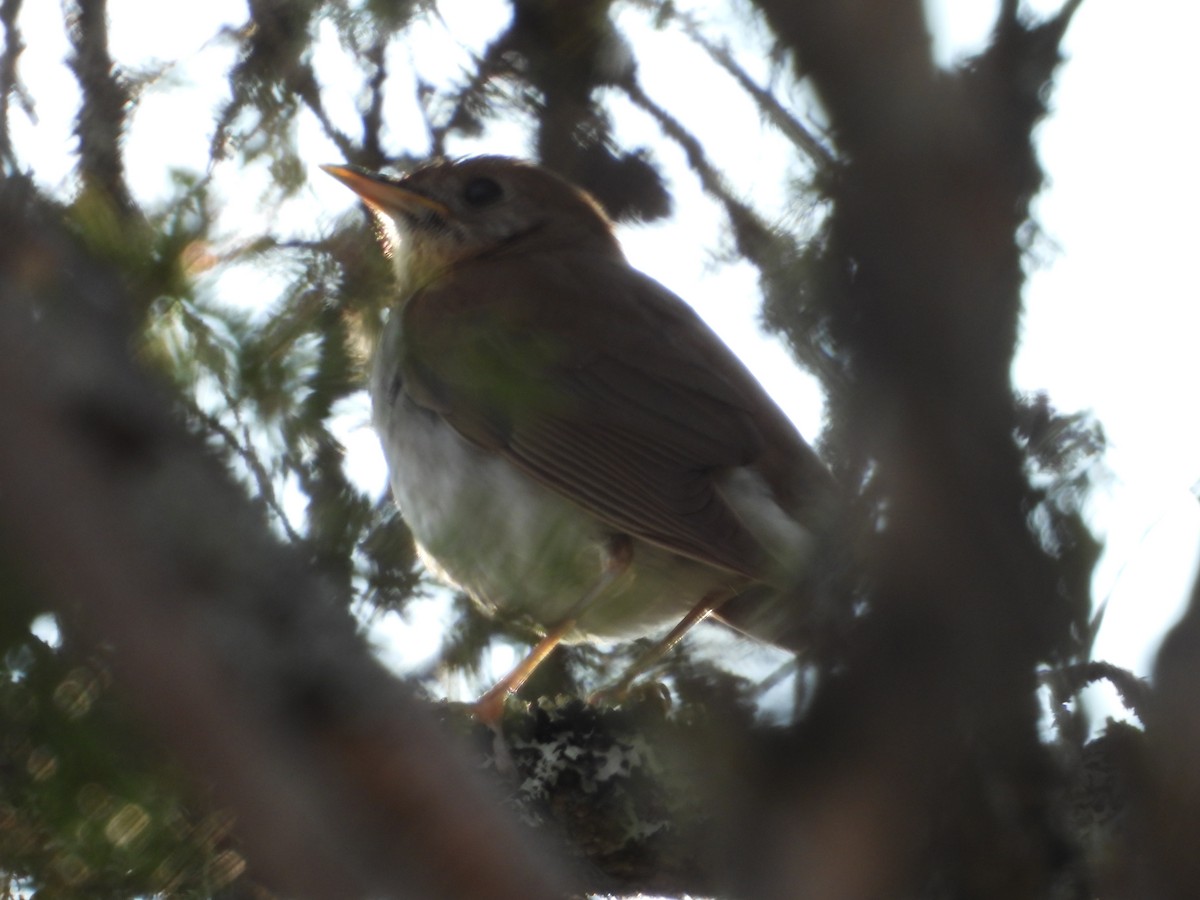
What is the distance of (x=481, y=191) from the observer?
513 cm

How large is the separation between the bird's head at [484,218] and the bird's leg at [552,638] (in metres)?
1.57

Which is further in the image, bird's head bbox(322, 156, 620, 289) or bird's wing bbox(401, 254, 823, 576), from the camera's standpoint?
bird's head bbox(322, 156, 620, 289)

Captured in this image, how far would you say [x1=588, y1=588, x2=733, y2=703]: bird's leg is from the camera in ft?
7.05

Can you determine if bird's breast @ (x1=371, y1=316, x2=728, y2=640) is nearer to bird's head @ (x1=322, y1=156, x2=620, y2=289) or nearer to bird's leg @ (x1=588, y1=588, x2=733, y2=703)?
bird's leg @ (x1=588, y1=588, x2=733, y2=703)

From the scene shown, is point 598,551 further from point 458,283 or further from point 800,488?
point 458,283

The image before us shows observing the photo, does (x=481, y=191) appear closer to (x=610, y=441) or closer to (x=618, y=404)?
(x=618, y=404)

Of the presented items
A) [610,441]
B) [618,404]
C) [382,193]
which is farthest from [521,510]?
[382,193]

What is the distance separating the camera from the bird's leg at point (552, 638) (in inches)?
89.3

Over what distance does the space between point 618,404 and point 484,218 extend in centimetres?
151

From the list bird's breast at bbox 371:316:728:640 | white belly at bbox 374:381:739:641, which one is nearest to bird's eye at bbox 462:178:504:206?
bird's breast at bbox 371:316:728:640

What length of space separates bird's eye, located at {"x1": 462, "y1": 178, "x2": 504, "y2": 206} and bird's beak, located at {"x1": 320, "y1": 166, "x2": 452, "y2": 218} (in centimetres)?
12

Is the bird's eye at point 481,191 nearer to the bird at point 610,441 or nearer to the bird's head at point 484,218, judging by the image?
the bird's head at point 484,218

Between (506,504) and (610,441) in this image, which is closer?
(506,504)

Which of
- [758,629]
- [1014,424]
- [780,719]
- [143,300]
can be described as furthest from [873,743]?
[758,629]
